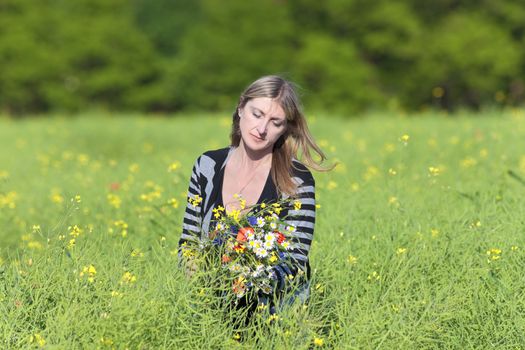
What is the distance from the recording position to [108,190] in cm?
798

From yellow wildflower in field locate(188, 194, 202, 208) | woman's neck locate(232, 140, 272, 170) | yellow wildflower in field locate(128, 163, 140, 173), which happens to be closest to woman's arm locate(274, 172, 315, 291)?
woman's neck locate(232, 140, 272, 170)

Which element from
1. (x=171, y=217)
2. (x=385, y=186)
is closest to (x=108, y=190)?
(x=171, y=217)

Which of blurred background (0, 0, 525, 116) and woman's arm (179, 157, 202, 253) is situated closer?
woman's arm (179, 157, 202, 253)

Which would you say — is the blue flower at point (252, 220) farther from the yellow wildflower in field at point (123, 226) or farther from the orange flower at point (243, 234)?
the yellow wildflower in field at point (123, 226)

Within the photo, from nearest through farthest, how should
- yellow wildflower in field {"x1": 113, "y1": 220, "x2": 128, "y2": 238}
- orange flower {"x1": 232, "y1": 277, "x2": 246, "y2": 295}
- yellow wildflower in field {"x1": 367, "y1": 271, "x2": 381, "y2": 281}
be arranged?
1. orange flower {"x1": 232, "y1": 277, "x2": 246, "y2": 295}
2. yellow wildflower in field {"x1": 367, "y1": 271, "x2": 381, "y2": 281}
3. yellow wildflower in field {"x1": 113, "y1": 220, "x2": 128, "y2": 238}

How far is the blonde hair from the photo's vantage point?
157 inches

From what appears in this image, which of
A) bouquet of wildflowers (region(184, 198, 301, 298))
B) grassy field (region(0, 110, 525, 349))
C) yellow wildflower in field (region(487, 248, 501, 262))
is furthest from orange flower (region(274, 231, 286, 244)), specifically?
yellow wildflower in field (region(487, 248, 501, 262))

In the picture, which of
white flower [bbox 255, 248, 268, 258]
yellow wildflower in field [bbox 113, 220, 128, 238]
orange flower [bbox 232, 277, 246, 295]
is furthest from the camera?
yellow wildflower in field [bbox 113, 220, 128, 238]

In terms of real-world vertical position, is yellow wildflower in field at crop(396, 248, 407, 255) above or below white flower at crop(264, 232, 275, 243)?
below

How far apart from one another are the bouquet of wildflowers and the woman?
0.09 meters

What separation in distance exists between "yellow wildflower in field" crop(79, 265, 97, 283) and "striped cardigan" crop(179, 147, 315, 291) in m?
0.50

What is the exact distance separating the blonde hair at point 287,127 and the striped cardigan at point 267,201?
0.15 feet

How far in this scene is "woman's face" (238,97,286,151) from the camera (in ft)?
13.1

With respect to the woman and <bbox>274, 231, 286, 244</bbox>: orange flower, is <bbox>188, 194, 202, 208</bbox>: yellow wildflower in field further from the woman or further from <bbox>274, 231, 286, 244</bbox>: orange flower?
<bbox>274, 231, 286, 244</bbox>: orange flower
